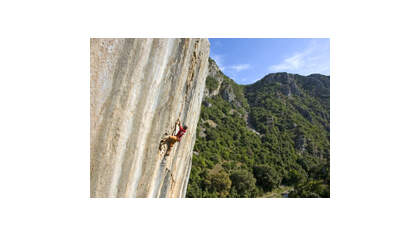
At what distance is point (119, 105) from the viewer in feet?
8.27

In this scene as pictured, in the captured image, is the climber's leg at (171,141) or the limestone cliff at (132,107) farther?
the climber's leg at (171,141)

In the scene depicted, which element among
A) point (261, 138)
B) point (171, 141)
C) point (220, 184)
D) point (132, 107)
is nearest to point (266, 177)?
point (220, 184)

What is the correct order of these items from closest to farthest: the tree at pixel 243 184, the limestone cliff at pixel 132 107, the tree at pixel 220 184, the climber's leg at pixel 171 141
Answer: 1. the limestone cliff at pixel 132 107
2. the climber's leg at pixel 171 141
3. the tree at pixel 220 184
4. the tree at pixel 243 184

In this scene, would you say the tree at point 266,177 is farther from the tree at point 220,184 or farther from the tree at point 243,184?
the tree at point 220,184

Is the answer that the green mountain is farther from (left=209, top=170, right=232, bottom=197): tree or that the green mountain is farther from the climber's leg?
the climber's leg

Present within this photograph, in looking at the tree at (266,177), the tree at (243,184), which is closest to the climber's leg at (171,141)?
the tree at (243,184)

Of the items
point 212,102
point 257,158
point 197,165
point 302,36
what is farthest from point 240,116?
point 302,36

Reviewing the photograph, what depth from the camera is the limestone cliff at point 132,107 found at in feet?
8.13

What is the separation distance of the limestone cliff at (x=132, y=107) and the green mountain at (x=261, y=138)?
9.16 meters

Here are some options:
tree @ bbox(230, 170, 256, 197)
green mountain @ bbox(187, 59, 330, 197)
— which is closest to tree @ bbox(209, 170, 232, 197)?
green mountain @ bbox(187, 59, 330, 197)

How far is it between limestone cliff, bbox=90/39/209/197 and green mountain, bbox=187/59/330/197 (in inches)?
361

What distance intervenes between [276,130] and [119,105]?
69.2 feet

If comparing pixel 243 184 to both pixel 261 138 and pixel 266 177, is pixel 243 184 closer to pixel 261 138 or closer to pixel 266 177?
pixel 266 177

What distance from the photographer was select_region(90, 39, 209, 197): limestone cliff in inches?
97.5
